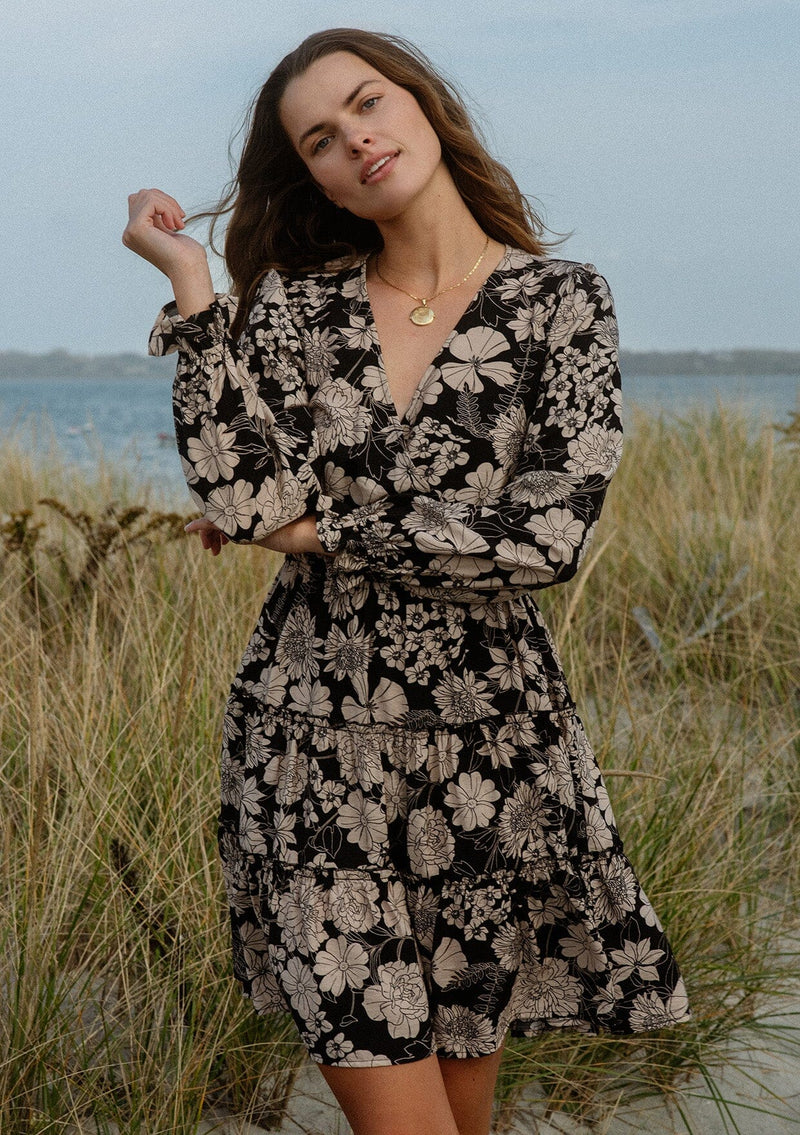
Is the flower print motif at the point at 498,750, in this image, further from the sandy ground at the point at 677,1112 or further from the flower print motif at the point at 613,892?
the sandy ground at the point at 677,1112

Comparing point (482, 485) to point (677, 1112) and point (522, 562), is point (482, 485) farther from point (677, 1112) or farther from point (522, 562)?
point (677, 1112)

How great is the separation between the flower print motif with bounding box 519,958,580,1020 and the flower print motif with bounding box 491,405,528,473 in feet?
2.88

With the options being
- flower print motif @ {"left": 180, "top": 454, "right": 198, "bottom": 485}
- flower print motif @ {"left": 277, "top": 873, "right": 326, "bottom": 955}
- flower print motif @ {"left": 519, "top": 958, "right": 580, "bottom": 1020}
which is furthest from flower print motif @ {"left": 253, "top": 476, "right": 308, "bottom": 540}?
flower print motif @ {"left": 519, "top": 958, "right": 580, "bottom": 1020}

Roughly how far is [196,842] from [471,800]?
1.26 meters

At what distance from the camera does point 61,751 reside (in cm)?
317

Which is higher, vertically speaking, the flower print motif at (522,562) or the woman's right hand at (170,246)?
the woman's right hand at (170,246)

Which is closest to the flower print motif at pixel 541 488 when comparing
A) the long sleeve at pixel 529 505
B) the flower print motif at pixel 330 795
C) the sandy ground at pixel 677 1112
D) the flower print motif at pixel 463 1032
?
the long sleeve at pixel 529 505

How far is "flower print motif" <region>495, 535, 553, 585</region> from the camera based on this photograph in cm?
174

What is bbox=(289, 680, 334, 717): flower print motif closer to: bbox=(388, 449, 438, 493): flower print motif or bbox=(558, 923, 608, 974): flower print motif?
bbox=(388, 449, 438, 493): flower print motif

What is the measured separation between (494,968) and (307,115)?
1539mm

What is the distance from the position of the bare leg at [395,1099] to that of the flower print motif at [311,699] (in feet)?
1.81

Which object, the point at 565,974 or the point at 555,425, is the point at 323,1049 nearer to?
the point at 565,974

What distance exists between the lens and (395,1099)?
67.7 inches

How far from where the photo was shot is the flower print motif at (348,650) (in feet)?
6.05
